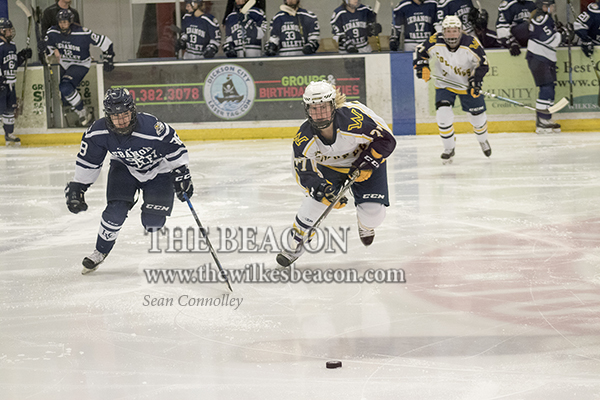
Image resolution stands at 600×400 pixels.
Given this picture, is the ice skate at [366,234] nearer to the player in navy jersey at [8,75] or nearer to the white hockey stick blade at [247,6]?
the white hockey stick blade at [247,6]

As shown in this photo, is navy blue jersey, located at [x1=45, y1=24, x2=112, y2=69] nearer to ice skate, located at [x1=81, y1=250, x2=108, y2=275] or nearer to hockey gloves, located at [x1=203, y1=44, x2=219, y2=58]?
hockey gloves, located at [x1=203, y1=44, x2=219, y2=58]

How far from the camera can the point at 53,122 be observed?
34.4ft

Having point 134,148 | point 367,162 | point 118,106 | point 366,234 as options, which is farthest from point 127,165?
point 366,234

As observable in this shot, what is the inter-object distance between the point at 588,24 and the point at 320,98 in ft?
23.7

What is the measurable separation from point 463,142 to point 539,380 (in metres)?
6.82

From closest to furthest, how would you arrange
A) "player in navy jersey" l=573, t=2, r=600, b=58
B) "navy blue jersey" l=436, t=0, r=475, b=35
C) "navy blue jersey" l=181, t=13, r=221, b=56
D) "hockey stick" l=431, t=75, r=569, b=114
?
"hockey stick" l=431, t=75, r=569, b=114
"player in navy jersey" l=573, t=2, r=600, b=58
"navy blue jersey" l=436, t=0, r=475, b=35
"navy blue jersey" l=181, t=13, r=221, b=56

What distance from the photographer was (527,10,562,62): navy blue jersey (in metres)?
9.17

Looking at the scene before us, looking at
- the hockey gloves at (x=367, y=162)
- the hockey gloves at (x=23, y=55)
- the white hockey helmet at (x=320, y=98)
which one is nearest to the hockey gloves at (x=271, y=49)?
the hockey gloves at (x=23, y=55)

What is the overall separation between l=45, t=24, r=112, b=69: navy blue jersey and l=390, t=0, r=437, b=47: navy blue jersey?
399 centimetres

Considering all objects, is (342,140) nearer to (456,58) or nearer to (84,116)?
(456,58)

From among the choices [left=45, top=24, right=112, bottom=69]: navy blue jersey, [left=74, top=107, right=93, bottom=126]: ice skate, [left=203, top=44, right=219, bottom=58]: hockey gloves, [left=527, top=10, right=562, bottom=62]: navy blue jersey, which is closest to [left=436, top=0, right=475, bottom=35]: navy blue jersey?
[left=527, top=10, right=562, bottom=62]: navy blue jersey

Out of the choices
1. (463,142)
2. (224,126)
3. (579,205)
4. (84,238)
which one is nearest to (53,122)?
(224,126)

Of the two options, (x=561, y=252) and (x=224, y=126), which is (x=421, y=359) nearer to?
(x=561, y=252)

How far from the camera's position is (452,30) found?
6.80 m
